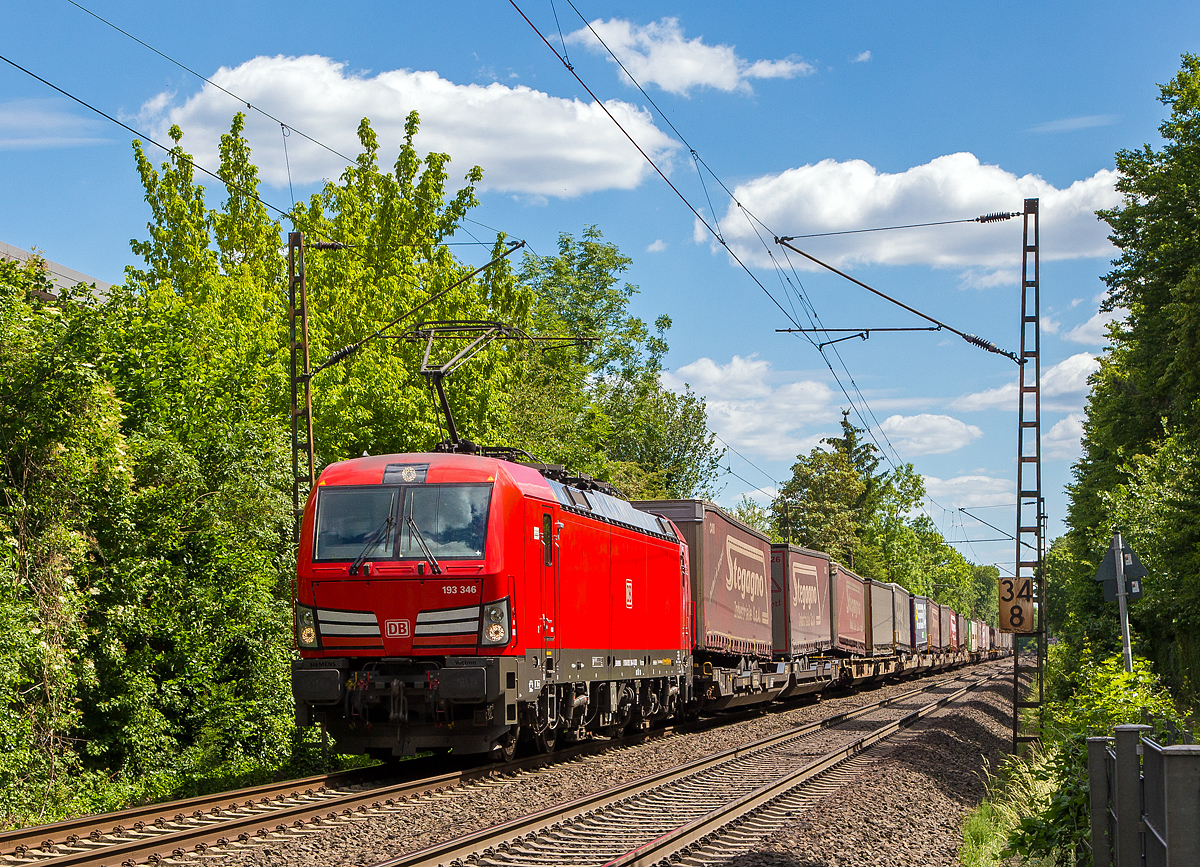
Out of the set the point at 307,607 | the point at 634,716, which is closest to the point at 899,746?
the point at 634,716

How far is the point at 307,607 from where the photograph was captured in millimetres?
13359

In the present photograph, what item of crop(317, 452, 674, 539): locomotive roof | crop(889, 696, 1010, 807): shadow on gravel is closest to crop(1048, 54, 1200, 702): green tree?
crop(889, 696, 1010, 807): shadow on gravel

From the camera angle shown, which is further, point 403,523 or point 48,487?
point 48,487

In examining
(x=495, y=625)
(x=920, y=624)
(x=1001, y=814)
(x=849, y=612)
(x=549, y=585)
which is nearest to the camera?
(x=1001, y=814)

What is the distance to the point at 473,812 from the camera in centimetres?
1098

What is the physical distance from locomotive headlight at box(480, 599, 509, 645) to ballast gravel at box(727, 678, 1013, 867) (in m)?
3.74

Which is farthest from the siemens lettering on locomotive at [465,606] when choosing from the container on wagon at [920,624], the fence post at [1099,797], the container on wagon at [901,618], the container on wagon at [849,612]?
the container on wagon at [920,624]

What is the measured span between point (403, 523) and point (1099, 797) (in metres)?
8.55

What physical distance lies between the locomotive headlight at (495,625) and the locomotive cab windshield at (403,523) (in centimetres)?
61

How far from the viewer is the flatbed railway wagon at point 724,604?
22.0m

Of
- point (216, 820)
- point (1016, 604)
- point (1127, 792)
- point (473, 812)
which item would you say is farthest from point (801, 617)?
point (1127, 792)

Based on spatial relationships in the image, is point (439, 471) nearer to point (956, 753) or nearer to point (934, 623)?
point (956, 753)

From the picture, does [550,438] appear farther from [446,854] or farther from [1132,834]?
[1132,834]

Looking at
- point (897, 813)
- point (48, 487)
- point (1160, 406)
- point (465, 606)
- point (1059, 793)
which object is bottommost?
point (897, 813)
